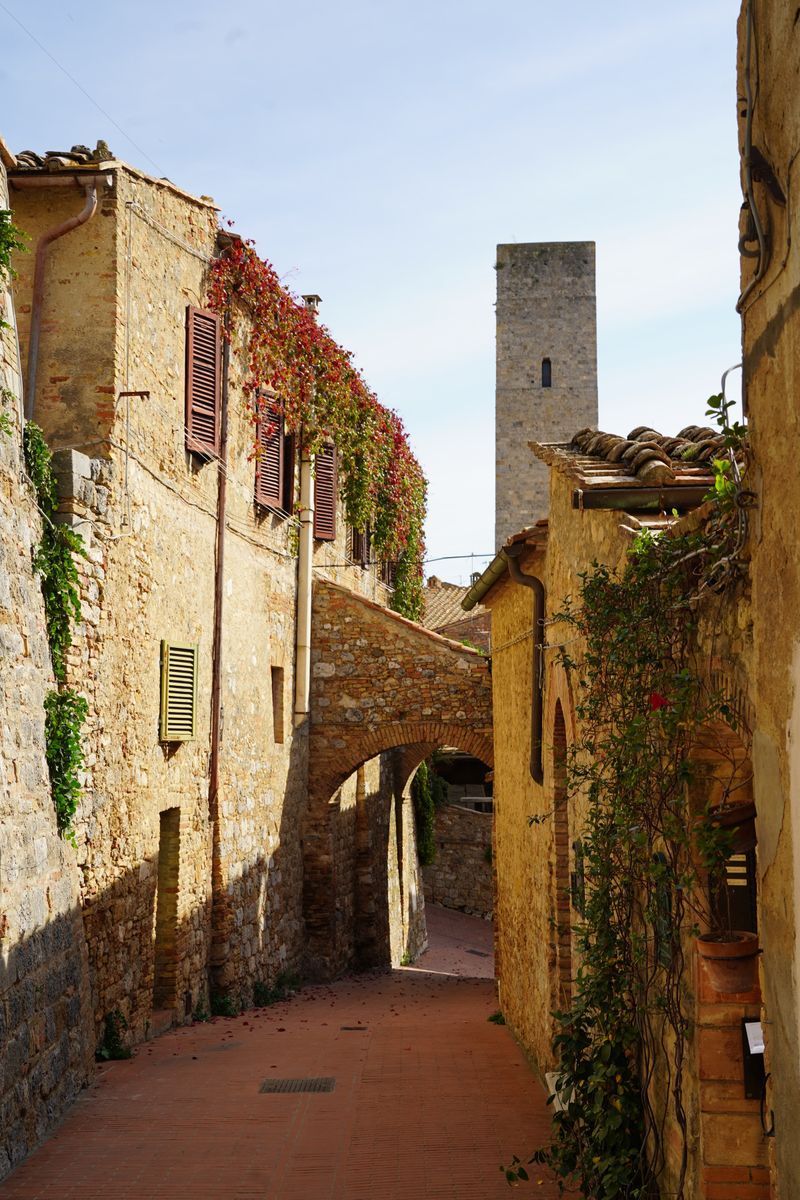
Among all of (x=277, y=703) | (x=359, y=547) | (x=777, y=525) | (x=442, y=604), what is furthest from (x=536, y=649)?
(x=442, y=604)

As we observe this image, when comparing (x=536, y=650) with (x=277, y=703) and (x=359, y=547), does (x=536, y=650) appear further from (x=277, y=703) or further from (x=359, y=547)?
(x=359, y=547)

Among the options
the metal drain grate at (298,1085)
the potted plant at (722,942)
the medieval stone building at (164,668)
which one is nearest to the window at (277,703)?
the medieval stone building at (164,668)

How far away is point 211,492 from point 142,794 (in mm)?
3677

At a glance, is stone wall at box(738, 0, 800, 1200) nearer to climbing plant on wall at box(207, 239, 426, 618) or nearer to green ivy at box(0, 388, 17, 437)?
green ivy at box(0, 388, 17, 437)

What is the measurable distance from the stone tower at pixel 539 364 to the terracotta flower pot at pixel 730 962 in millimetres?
29381

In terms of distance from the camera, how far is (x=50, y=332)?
35.2 ft

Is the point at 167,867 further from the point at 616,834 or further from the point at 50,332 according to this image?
the point at 616,834

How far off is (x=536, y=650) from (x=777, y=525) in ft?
20.8

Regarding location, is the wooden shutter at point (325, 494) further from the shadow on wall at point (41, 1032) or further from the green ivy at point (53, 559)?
the shadow on wall at point (41, 1032)

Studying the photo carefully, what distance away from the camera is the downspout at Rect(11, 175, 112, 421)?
10672 mm

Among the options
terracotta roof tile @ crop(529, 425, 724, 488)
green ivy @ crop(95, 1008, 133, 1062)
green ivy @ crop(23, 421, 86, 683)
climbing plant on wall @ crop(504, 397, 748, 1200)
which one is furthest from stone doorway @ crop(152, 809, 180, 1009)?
climbing plant on wall @ crop(504, 397, 748, 1200)

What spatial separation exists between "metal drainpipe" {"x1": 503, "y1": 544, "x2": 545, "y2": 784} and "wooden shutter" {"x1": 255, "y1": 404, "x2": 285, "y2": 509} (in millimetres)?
5295

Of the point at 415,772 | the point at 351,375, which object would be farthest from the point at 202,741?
the point at 415,772

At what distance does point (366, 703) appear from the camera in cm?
1661
